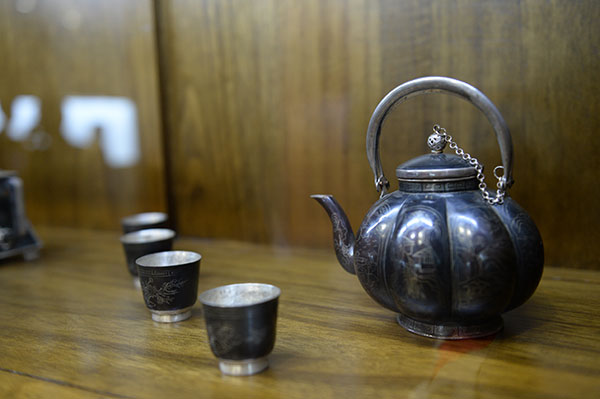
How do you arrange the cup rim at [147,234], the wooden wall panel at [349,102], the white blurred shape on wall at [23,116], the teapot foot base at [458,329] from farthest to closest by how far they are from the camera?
the white blurred shape on wall at [23,116], the cup rim at [147,234], the wooden wall panel at [349,102], the teapot foot base at [458,329]

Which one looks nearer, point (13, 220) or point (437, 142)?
point (437, 142)

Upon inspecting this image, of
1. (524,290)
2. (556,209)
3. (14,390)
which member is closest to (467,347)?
(524,290)

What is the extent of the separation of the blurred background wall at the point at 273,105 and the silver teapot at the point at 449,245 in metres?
0.36

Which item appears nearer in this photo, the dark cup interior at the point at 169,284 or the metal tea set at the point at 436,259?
the metal tea set at the point at 436,259

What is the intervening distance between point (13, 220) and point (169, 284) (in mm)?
709

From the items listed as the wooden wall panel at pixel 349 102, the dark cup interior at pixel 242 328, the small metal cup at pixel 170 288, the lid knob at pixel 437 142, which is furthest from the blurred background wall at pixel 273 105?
the dark cup interior at pixel 242 328

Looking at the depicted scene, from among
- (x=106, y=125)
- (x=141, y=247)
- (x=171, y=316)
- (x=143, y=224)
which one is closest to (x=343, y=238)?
(x=171, y=316)

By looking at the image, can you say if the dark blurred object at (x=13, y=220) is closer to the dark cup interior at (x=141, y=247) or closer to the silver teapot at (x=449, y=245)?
the dark cup interior at (x=141, y=247)

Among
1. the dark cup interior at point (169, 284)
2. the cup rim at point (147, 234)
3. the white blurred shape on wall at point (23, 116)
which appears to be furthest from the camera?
the white blurred shape on wall at point (23, 116)

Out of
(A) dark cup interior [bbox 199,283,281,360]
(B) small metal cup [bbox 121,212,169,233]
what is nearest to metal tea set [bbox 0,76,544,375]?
(A) dark cup interior [bbox 199,283,281,360]

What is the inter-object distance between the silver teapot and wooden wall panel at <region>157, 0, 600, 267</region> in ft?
1.16

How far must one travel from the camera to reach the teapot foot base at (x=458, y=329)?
0.72 meters

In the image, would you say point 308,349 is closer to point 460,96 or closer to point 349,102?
point 460,96

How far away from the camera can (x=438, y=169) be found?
0.71 metres
